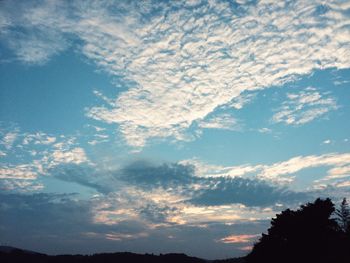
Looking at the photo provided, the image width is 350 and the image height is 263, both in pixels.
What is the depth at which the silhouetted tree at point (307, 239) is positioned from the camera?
4662cm

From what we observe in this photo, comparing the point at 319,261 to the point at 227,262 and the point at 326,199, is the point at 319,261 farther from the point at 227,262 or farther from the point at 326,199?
the point at 227,262

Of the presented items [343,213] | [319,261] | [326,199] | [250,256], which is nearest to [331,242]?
[319,261]

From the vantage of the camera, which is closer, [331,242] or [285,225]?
[331,242]

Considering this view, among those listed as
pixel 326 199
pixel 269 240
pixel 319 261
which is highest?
pixel 326 199

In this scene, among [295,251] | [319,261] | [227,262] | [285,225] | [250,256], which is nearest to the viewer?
[319,261]

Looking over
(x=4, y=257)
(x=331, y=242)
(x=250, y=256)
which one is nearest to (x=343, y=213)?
(x=250, y=256)

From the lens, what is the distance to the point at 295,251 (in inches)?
1948

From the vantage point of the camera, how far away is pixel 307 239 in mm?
49875

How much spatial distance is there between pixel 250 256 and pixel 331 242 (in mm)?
18629

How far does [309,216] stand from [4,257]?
192m

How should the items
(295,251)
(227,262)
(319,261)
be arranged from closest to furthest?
(319,261) < (295,251) < (227,262)

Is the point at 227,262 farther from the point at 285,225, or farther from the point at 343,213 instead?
the point at 285,225

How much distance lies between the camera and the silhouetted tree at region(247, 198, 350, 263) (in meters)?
46.6

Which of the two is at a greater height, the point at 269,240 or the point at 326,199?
the point at 326,199
